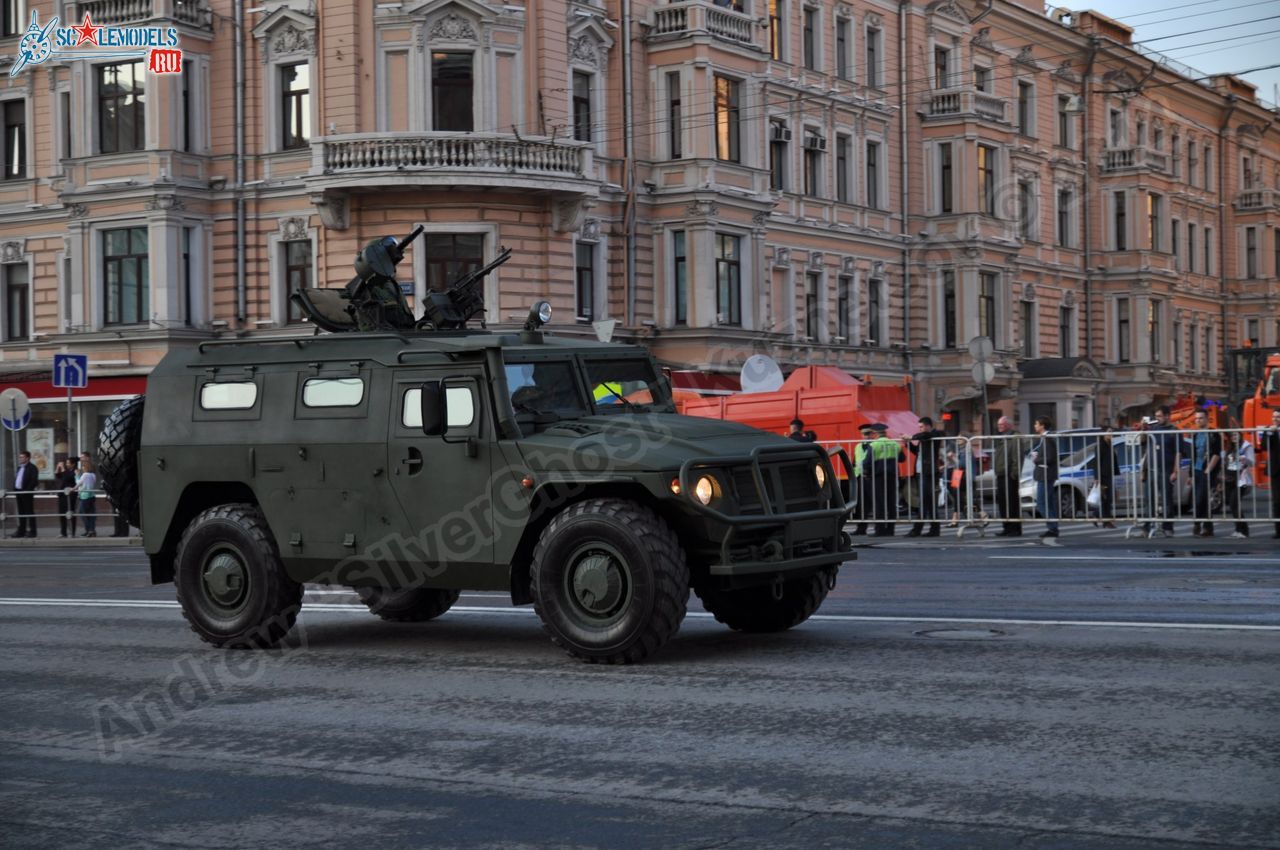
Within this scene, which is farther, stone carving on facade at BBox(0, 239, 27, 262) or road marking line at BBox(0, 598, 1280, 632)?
stone carving on facade at BBox(0, 239, 27, 262)

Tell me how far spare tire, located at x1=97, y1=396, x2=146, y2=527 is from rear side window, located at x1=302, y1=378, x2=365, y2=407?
1.66 meters

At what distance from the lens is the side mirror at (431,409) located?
33.5ft

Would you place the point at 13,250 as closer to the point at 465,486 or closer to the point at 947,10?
the point at 947,10

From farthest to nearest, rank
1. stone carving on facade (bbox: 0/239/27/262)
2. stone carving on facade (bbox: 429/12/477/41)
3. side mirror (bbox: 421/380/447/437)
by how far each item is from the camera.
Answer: stone carving on facade (bbox: 0/239/27/262), stone carving on facade (bbox: 429/12/477/41), side mirror (bbox: 421/380/447/437)

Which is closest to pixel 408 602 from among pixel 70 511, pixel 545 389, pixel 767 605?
pixel 545 389

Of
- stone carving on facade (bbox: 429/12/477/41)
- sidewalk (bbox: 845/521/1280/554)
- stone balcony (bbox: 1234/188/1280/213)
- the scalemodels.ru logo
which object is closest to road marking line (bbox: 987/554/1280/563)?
sidewalk (bbox: 845/521/1280/554)

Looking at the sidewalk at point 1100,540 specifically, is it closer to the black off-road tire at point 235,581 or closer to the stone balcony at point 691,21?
the black off-road tire at point 235,581

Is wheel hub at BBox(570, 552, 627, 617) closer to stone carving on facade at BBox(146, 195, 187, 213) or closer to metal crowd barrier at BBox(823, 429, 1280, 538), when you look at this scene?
metal crowd barrier at BBox(823, 429, 1280, 538)

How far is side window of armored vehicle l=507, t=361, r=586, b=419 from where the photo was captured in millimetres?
10430

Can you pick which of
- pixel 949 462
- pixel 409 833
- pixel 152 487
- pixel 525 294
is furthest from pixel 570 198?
pixel 409 833

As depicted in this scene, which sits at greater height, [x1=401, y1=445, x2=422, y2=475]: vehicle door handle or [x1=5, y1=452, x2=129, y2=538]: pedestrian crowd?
[x1=401, y1=445, x2=422, y2=475]: vehicle door handle

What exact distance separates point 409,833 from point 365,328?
266 inches

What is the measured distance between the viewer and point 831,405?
105 ft

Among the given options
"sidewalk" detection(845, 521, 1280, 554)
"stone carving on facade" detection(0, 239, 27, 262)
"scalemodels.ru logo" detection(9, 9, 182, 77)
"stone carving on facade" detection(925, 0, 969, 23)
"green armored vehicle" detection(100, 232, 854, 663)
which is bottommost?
"sidewalk" detection(845, 521, 1280, 554)
